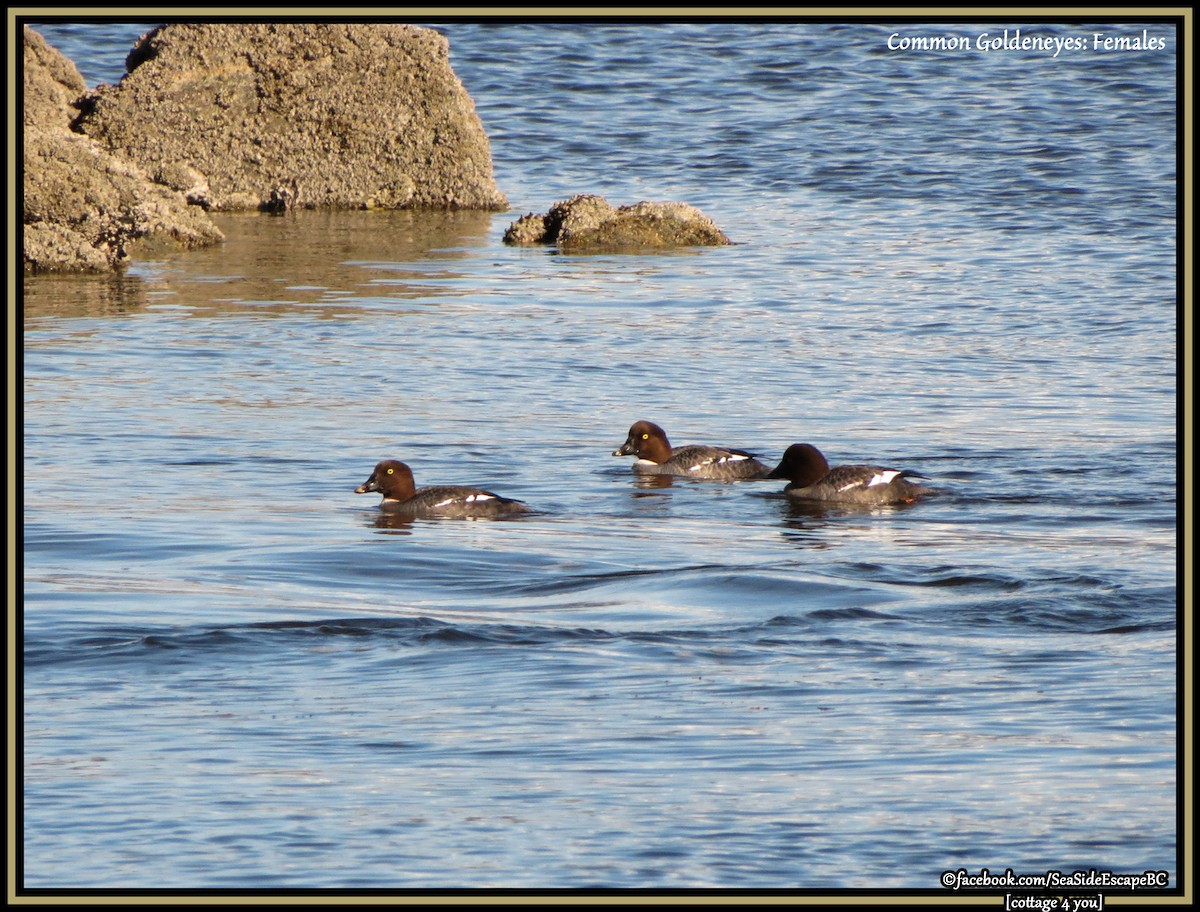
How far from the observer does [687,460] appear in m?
12.7

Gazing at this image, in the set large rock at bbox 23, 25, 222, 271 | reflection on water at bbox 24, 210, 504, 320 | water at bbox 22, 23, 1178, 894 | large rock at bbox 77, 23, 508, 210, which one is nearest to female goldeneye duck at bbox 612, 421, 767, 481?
water at bbox 22, 23, 1178, 894

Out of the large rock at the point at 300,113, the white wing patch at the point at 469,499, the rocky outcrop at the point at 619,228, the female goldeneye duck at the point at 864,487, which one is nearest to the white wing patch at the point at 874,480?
the female goldeneye duck at the point at 864,487

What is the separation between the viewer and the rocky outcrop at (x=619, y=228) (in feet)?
73.6

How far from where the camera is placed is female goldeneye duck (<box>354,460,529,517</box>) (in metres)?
11.4

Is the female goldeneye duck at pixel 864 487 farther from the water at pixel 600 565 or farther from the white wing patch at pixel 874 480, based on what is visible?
the water at pixel 600 565

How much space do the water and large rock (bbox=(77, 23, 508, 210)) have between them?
67 centimetres

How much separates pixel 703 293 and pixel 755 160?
31.2 feet

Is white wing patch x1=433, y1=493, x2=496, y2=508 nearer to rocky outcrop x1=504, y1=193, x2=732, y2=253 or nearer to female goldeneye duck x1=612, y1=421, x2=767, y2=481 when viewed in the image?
female goldeneye duck x1=612, y1=421, x2=767, y2=481

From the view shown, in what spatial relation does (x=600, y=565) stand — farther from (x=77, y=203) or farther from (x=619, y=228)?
(x=619, y=228)

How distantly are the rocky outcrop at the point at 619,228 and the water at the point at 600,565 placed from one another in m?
0.66

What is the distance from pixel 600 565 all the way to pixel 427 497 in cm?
183

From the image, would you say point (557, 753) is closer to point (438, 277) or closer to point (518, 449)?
point (518, 449)

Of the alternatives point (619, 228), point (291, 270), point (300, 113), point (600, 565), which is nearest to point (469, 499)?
point (600, 565)

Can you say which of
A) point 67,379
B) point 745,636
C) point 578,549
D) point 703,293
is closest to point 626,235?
point 703,293
